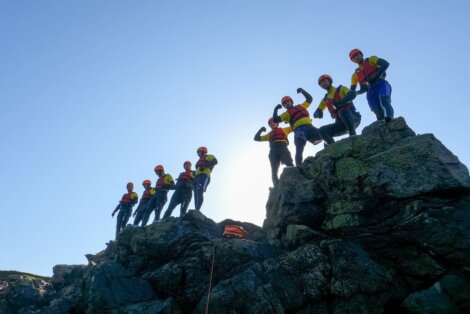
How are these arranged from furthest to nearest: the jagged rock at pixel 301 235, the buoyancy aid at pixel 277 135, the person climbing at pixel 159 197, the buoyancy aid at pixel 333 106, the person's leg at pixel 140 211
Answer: the person's leg at pixel 140 211 → the person climbing at pixel 159 197 → the buoyancy aid at pixel 277 135 → the buoyancy aid at pixel 333 106 → the jagged rock at pixel 301 235

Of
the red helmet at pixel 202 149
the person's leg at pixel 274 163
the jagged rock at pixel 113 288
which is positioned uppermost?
the red helmet at pixel 202 149

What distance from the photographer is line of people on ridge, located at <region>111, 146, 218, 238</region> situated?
1911 cm

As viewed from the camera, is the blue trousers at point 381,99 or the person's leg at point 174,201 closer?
the blue trousers at point 381,99

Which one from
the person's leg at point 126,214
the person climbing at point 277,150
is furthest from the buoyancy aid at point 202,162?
the person's leg at point 126,214

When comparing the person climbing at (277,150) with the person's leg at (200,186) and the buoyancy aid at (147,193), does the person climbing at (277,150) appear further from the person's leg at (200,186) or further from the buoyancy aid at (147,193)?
the buoyancy aid at (147,193)

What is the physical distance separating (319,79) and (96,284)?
37.6 feet

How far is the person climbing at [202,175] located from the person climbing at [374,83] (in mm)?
8326

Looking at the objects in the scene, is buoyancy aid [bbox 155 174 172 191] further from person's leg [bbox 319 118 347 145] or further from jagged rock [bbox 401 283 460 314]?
jagged rock [bbox 401 283 460 314]

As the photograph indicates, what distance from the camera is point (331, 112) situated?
48.8 feet

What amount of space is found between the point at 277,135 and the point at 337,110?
2.85 m

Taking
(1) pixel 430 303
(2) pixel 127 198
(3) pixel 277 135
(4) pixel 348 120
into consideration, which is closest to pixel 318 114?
(4) pixel 348 120

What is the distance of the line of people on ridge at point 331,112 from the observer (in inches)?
534

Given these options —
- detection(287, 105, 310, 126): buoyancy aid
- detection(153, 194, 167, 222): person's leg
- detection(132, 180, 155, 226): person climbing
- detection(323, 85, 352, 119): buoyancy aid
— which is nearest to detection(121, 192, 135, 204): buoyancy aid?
detection(132, 180, 155, 226): person climbing

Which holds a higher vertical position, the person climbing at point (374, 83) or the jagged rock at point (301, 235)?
the person climbing at point (374, 83)
